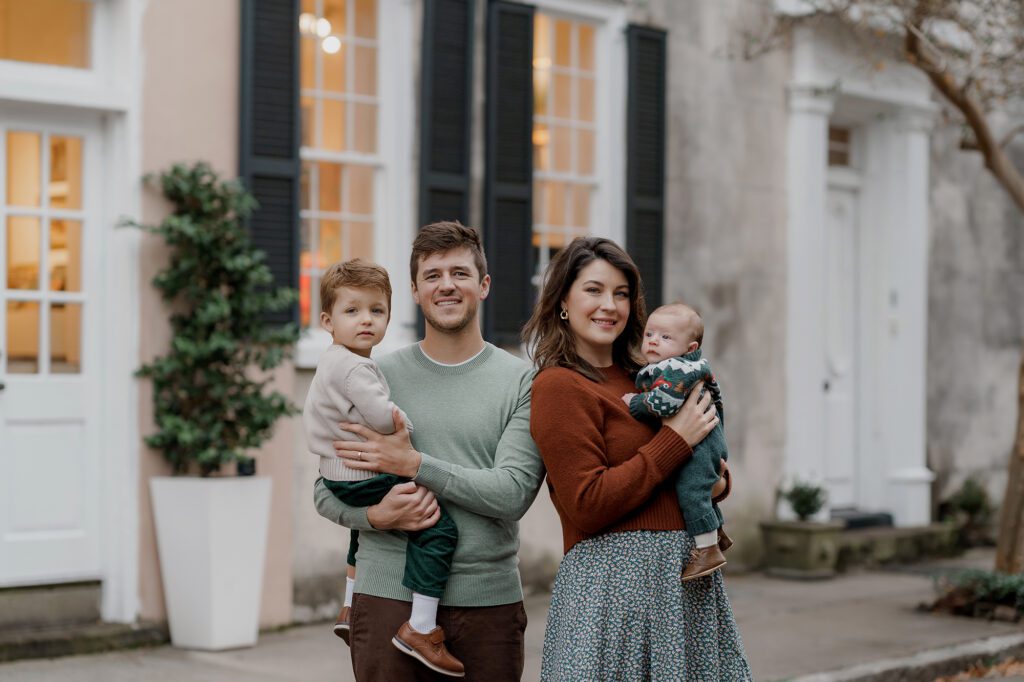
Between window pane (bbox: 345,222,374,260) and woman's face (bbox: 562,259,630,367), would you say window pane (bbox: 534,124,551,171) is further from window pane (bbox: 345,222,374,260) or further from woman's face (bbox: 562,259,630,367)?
woman's face (bbox: 562,259,630,367)

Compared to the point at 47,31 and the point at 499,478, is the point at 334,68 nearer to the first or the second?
the point at 47,31

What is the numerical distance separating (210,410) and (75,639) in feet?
4.33

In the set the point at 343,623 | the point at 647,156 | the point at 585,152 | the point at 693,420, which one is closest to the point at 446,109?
the point at 585,152

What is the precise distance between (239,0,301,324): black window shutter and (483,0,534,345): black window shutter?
144cm

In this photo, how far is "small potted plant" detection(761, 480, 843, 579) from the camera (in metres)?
9.95

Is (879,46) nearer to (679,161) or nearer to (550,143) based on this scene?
(679,161)

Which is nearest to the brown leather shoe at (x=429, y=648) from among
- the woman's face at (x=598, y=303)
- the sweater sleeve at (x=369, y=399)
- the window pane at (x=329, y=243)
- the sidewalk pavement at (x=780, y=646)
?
the sweater sleeve at (x=369, y=399)

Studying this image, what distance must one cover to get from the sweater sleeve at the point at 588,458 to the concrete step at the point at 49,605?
4274 mm

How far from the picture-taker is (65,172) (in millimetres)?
6980

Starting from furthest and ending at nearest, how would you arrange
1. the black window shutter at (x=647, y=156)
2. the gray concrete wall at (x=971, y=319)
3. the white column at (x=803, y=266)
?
the gray concrete wall at (x=971, y=319) < the white column at (x=803, y=266) < the black window shutter at (x=647, y=156)

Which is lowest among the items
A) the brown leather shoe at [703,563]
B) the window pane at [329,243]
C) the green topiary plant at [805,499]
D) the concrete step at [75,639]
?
the concrete step at [75,639]

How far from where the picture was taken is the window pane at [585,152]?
367 inches

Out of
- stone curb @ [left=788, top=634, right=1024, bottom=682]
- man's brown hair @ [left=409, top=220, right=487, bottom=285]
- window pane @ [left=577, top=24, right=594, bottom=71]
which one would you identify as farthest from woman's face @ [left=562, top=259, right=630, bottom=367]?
window pane @ [left=577, top=24, right=594, bottom=71]

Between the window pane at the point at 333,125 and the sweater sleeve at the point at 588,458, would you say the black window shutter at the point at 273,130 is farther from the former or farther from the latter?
the sweater sleeve at the point at 588,458
